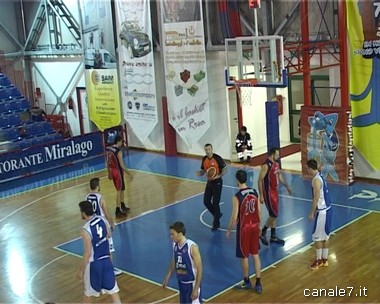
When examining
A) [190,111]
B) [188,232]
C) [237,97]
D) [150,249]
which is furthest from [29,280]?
[237,97]

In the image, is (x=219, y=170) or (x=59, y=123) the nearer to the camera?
(x=219, y=170)

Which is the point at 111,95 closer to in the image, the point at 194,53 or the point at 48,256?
the point at 194,53

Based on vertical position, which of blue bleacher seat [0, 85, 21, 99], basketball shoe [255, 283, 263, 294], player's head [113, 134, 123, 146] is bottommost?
basketball shoe [255, 283, 263, 294]

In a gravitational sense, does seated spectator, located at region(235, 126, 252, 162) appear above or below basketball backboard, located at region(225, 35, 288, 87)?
below

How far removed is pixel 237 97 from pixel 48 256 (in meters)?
9.04

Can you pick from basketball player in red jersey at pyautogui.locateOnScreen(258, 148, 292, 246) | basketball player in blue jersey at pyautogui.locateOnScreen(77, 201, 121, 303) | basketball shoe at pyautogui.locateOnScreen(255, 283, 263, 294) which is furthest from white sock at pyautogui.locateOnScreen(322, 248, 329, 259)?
basketball player in blue jersey at pyautogui.locateOnScreen(77, 201, 121, 303)

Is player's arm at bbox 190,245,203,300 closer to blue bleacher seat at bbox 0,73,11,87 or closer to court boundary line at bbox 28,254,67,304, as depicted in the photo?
court boundary line at bbox 28,254,67,304

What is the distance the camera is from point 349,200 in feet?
44.4

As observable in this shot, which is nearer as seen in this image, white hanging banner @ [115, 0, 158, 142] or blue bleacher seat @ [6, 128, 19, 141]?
white hanging banner @ [115, 0, 158, 142]

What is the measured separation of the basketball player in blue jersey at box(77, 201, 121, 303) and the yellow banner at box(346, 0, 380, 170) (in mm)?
8728

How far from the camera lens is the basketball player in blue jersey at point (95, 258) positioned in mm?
7898

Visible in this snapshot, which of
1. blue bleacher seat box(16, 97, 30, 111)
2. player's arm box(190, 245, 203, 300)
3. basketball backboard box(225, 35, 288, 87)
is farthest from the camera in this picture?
blue bleacher seat box(16, 97, 30, 111)

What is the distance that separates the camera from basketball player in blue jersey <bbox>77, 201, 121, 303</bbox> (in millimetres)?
7898

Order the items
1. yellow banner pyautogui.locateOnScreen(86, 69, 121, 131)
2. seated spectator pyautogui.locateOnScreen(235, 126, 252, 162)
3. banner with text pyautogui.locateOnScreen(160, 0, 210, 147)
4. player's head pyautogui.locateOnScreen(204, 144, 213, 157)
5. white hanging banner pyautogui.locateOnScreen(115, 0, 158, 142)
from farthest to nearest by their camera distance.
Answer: yellow banner pyautogui.locateOnScreen(86, 69, 121, 131) < white hanging banner pyautogui.locateOnScreen(115, 0, 158, 142) < seated spectator pyautogui.locateOnScreen(235, 126, 252, 162) < banner with text pyautogui.locateOnScreen(160, 0, 210, 147) < player's head pyautogui.locateOnScreen(204, 144, 213, 157)
